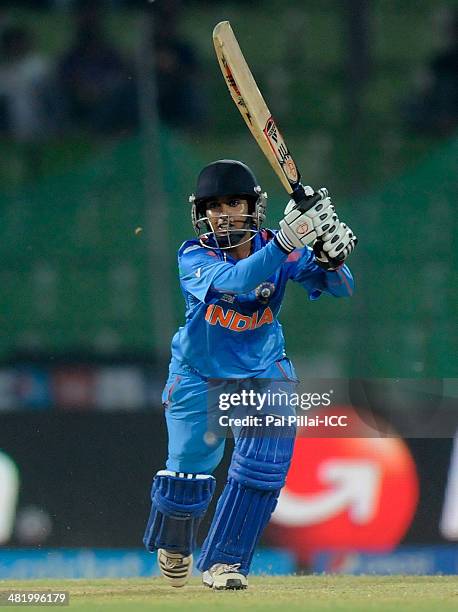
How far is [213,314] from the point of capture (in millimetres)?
4570

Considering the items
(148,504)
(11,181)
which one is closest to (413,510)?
(148,504)

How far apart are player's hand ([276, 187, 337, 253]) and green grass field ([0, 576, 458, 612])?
987 millimetres

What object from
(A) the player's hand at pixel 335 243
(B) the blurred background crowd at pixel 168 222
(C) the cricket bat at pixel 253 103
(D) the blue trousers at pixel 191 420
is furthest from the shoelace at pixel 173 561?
(C) the cricket bat at pixel 253 103

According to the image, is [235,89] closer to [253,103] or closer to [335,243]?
[253,103]

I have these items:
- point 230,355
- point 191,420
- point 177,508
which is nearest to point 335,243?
point 230,355

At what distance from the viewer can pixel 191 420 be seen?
4.62 metres

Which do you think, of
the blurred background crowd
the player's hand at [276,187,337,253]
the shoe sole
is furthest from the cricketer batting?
the blurred background crowd

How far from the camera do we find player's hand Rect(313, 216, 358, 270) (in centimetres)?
425

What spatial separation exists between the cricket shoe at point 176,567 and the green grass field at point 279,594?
34 millimetres

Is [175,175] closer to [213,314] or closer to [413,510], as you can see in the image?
[213,314]

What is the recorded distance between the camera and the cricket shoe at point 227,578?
177 inches

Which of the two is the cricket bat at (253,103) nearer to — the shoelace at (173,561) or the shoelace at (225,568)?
the shoelace at (225,568)

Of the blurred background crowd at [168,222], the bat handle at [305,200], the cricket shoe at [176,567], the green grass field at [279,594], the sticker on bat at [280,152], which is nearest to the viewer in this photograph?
the green grass field at [279,594]

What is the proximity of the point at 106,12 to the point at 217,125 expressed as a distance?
1.92 feet
